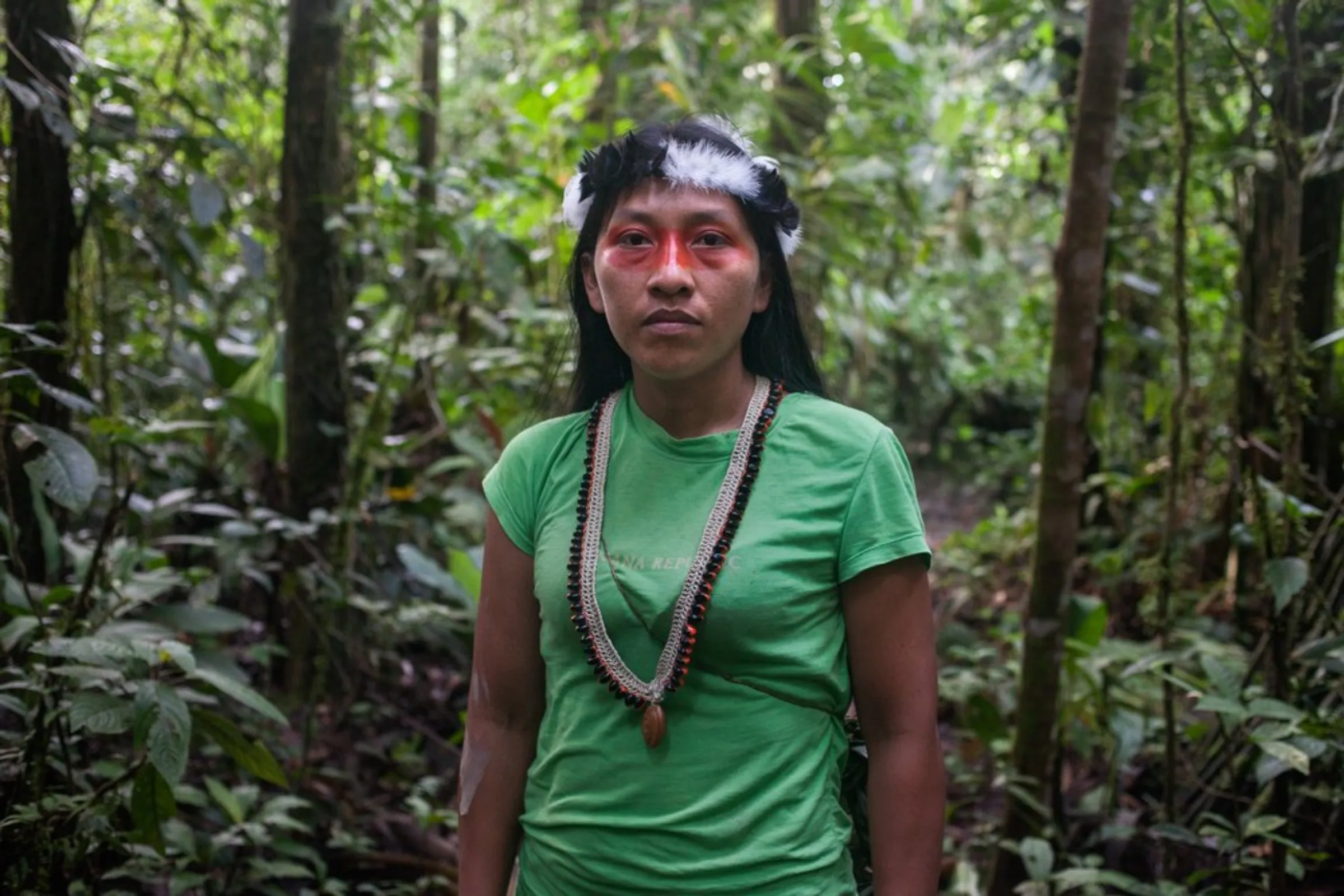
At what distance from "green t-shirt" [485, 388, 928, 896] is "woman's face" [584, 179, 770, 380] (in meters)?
0.12

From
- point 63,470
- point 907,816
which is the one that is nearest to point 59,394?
point 63,470

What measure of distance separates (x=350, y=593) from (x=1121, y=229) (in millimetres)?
2906

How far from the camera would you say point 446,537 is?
389 cm

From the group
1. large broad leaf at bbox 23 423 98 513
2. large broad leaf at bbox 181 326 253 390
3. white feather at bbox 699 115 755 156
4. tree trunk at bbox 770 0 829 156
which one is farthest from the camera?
tree trunk at bbox 770 0 829 156

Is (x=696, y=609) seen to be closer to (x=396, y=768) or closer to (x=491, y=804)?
(x=491, y=804)

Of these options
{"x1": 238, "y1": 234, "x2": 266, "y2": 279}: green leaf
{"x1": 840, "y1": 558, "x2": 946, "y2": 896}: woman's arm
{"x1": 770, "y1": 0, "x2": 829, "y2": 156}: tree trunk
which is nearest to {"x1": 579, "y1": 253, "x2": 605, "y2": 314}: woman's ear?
{"x1": 840, "y1": 558, "x2": 946, "y2": 896}: woman's arm

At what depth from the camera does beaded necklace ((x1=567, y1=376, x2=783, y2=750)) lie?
4.34 feet

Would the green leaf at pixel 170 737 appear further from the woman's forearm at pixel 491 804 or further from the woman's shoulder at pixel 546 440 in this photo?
the woman's shoulder at pixel 546 440

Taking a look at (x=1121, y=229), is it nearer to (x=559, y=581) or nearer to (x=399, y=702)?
(x=399, y=702)

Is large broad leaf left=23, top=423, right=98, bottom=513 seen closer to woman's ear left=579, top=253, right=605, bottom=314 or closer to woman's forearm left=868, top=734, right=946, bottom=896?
woman's ear left=579, top=253, right=605, bottom=314

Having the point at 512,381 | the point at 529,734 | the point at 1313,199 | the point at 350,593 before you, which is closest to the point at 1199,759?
the point at 1313,199

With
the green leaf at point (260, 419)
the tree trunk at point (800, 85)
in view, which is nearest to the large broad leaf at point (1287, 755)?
the green leaf at point (260, 419)

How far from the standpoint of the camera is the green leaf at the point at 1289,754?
1.87m

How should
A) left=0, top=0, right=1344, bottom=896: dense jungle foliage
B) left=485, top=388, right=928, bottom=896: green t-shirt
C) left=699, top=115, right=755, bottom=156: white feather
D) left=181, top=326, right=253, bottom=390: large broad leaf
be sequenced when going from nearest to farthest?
left=485, top=388, right=928, bottom=896: green t-shirt, left=699, top=115, right=755, bottom=156: white feather, left=0, top=0, right=1344, bottom=896: dense jungle foliage, left=181, top=326, right=253, bottom=390: large broad leaf
